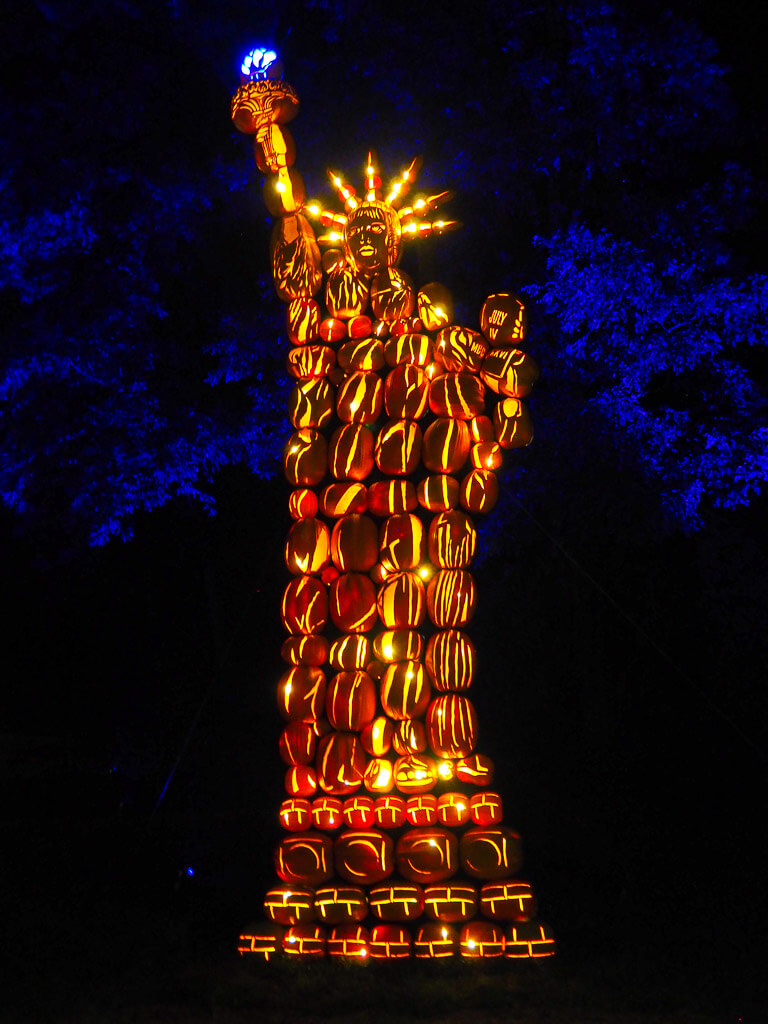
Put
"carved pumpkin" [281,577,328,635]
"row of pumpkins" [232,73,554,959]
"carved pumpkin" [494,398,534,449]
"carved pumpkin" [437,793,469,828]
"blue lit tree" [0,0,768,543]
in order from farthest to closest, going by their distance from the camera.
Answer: "blue lit tree" [0,0,768,543], "carved pumpkin" [494,398,534,449], "carved pumpkin" [281,577,328,635], "carved pumpkin" [437,793,469,828], "row of pumpkins" [232,73,554,959]

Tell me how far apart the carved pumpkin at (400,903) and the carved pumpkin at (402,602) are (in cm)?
135

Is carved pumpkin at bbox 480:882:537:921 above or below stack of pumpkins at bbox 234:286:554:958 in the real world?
below

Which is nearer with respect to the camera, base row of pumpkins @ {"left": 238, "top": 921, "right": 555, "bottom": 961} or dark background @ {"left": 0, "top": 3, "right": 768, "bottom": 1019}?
base row of pumpkins @ {"left": 238, "top": 921, "right": 555, "bottom": 961}

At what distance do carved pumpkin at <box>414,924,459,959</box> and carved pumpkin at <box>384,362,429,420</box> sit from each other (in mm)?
2727

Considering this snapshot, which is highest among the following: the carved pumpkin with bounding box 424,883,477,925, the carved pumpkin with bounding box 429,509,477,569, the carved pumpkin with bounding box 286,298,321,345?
the carved pumpkin with bounding box 286,298,321,345

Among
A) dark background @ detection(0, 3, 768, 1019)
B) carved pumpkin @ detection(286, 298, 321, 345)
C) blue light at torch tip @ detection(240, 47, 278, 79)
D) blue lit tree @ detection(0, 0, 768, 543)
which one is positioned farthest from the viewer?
blue lit tree @ detection(0, 0, 768, 543)

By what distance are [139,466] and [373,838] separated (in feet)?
16.3

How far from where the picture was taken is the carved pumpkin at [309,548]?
17.6 feet

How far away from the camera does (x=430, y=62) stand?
8031 mm

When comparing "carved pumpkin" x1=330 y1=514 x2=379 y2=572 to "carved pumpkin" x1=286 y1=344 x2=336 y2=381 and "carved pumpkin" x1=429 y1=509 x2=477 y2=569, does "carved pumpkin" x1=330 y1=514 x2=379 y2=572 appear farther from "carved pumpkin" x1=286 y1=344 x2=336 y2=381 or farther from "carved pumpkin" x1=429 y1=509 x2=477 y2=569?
"carved pumpkin" x1=286 y1=344 x2=336 y2=381

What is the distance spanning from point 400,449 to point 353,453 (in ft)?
0.90

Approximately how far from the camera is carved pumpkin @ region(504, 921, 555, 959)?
15.8ft

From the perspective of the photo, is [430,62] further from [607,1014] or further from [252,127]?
[607,1014]

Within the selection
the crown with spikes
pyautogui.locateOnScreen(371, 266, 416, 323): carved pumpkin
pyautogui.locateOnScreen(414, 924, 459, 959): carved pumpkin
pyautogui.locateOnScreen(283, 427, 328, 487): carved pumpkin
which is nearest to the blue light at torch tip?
the crown with spikes
